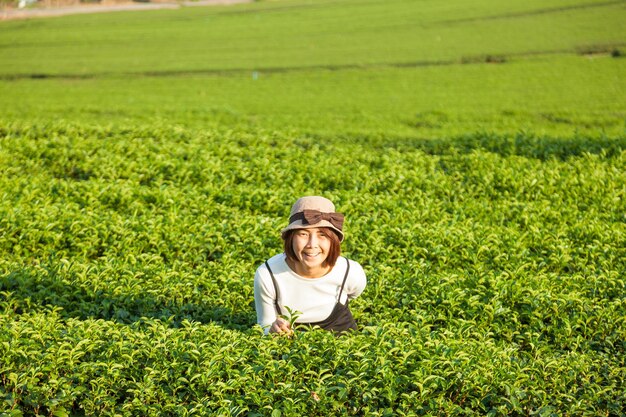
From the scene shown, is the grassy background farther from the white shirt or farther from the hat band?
the hat band

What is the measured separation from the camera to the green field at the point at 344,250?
5.52 metres

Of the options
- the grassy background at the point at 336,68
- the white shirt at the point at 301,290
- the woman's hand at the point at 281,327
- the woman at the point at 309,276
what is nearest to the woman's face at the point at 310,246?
the woman at the point at 309,276

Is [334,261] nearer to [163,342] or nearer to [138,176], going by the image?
[163,342]

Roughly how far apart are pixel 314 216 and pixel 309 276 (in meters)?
0.53

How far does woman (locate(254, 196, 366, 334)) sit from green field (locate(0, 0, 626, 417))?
0.96 feet

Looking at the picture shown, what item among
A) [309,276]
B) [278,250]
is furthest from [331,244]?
[278,250]

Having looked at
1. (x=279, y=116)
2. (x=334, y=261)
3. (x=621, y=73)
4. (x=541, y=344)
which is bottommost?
(x=541, y=344)

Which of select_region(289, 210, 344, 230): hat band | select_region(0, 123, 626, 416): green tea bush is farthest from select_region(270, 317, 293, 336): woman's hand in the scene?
select_region(289, 210, 344, 230): hat band

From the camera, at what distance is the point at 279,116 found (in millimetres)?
21281

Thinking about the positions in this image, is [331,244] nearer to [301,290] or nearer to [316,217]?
[316,217]

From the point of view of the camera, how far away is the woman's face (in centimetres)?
593

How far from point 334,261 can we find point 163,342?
4.63ft

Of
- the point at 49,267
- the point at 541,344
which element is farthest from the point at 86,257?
the point at 541,344

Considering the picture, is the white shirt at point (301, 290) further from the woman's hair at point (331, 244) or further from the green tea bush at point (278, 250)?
the green tea bush at point (278, 250)
